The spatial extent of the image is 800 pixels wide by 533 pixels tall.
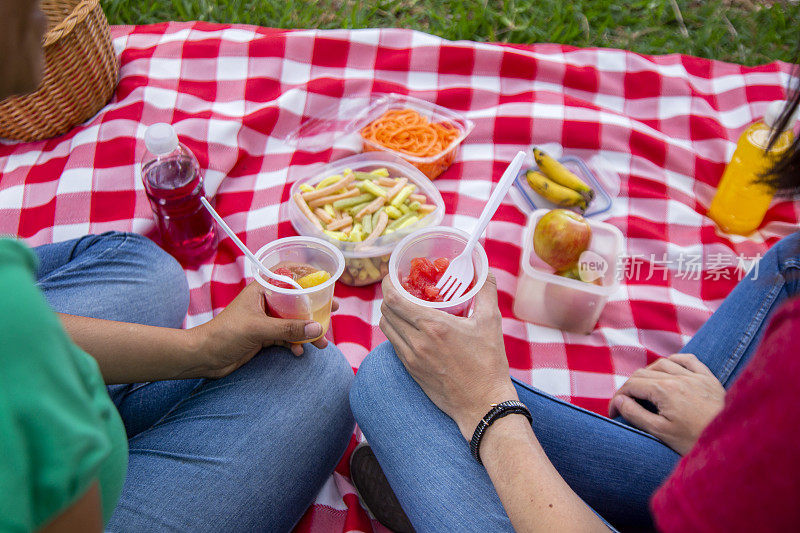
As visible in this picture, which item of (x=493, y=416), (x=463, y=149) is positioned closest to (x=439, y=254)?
(x=493, y=416)

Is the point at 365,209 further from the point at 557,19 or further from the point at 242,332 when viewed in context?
the point at 557,19

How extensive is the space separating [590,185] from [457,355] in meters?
1.11

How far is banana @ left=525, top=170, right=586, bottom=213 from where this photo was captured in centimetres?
182

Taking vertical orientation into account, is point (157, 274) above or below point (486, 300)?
below

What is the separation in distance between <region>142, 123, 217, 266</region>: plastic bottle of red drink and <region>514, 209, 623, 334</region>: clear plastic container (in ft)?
3.13

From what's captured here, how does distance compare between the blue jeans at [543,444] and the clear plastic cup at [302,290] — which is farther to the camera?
the clear plastic cup at [302,290]

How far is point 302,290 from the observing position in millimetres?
1131

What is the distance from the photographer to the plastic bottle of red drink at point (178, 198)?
1588 millimetres

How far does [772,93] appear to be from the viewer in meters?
2.14

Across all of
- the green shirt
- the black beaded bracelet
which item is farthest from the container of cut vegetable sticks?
the green shirt

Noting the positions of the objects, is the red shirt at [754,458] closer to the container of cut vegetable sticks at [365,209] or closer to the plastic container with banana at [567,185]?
the container of cut vegetable sticks at [365,209]

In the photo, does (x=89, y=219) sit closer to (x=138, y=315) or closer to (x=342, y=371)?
(x=138, y=315)

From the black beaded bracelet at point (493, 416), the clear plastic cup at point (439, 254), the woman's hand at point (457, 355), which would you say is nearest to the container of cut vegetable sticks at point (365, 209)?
the clear plastic cup at point (439, 254)

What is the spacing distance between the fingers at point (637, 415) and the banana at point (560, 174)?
79 cm
